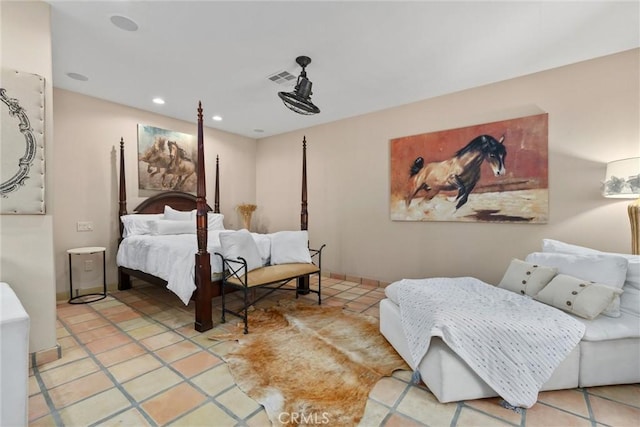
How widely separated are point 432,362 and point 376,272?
2.56 meters

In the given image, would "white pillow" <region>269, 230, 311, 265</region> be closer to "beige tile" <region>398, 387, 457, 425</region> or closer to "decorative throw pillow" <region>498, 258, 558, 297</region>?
"beige tile" <region>398, 387, 457, 425</region>

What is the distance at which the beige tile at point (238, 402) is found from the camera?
5.24ft

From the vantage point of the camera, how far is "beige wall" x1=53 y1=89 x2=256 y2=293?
3490mm

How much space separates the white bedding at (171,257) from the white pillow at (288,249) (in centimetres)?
9

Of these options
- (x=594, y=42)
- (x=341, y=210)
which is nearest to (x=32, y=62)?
(x=341, y=210)

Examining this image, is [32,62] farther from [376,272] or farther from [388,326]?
[376,272]

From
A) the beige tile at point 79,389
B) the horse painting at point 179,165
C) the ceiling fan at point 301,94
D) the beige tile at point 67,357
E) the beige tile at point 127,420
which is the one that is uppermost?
the ceiling fan at point 301,94

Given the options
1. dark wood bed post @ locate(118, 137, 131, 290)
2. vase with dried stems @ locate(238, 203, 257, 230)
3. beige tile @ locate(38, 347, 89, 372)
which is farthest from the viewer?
vase with dried stems @ locate(238, 203, 257, 230)

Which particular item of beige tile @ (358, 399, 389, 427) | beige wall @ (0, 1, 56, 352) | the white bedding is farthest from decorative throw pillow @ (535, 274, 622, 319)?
beige wall @ (0, 1, 56, 352)

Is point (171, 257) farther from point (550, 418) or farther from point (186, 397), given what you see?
point (550, 418)

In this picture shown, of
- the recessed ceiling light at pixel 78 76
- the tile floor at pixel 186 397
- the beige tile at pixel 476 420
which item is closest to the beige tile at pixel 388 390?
the tile floor at pixel 186 397

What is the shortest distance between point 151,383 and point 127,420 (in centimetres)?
33

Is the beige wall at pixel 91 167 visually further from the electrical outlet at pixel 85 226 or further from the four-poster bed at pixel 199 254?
the four-poster bed at pixel 199 254

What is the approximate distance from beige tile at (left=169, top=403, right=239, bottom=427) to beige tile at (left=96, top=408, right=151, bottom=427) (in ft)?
0.57
